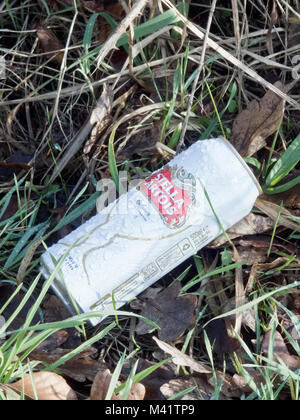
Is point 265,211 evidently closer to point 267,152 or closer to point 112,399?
point 267,152

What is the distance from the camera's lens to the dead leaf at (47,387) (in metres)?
1.18

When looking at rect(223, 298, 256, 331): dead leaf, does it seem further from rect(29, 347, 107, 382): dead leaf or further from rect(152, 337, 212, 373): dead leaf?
rect(29, 347, 107, 382): dead leaf

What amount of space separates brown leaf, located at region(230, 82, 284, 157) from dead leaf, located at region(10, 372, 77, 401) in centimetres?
76

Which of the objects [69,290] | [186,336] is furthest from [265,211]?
[69,290]

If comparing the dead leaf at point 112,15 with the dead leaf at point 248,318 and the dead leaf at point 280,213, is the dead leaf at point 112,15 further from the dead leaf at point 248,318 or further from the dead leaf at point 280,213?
the dead leaf at point 248,318

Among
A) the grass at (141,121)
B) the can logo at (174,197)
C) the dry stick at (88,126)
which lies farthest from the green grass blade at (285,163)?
the dry stick at (88,126)

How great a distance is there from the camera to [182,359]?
1.30 metres

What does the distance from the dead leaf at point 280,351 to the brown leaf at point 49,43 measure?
100 cm

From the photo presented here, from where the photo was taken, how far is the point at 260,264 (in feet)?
4.58

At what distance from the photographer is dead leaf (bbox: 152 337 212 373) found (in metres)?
1.29

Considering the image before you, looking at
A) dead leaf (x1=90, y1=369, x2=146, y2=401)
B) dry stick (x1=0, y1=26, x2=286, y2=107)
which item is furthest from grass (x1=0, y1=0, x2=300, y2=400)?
dead leaf (x1=90, y1=369, x2=146, y2=401)

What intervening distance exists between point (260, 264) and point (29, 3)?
3.52 feet

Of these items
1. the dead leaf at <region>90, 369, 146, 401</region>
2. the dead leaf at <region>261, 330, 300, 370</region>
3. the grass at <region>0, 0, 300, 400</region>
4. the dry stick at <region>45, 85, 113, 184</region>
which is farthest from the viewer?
the dry stick at <region>45, 85, 113, 184</region>

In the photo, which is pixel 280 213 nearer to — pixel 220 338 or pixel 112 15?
pixel 220 338
